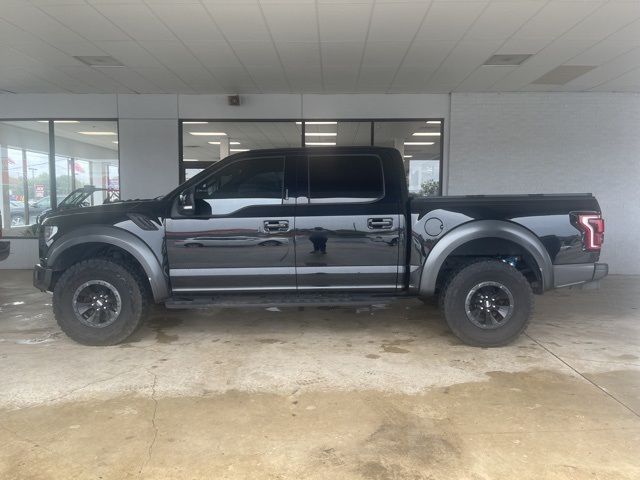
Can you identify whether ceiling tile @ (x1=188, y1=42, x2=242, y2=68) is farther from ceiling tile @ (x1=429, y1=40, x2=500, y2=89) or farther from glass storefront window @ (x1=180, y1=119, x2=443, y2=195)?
ceiling tile @ (x1=429, y1=40, x2=500, y2=89)

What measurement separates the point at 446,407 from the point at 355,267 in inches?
67.3

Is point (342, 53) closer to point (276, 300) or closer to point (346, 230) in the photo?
point (346, 230)

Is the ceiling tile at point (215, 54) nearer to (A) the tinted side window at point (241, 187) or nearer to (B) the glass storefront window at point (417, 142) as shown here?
(A) the tinted side window at point (241, 187)

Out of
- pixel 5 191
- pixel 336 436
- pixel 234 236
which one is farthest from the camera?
pixel 5 191

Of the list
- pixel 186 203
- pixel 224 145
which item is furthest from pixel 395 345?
pixel 224 145

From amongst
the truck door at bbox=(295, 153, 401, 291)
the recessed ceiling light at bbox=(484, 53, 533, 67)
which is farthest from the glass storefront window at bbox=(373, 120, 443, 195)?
the truck door at bbox=(295, 153, 401, 291)

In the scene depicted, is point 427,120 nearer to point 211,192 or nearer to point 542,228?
point 542,228

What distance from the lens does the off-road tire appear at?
4.64 metres

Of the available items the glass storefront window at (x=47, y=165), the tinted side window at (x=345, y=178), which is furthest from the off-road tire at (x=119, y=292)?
the glass storefront window at (x=47, y=165)

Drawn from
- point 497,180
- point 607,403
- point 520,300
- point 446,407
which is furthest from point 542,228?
point 497,180

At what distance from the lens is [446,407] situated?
3.44 m

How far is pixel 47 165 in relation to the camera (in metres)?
9.90

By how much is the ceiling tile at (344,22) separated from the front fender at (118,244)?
335 centimetres

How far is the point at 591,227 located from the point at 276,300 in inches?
125
